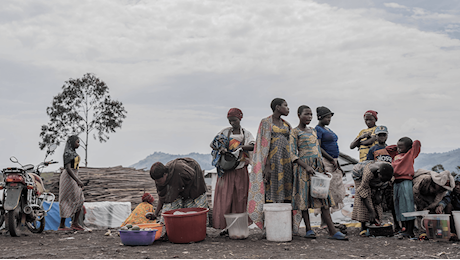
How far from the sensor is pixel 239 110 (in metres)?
5.64

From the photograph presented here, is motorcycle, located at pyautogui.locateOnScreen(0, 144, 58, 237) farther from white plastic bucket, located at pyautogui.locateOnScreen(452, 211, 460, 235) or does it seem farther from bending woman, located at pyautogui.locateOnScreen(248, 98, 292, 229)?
white plastic bucket, located at pyautogui.locateOnScreen(452, 211, 460, 235)

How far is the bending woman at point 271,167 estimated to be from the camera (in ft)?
16.8

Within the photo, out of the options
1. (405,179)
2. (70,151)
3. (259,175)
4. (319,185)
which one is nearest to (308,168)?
(319,185)

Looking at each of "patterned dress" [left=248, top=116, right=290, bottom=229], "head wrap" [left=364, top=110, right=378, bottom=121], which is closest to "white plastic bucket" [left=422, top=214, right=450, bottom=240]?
"head wrap" [left=364, top=110, right=378, bottom=121]

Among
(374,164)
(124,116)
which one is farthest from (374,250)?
(124,116)

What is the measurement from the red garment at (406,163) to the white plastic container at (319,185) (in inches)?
45.4

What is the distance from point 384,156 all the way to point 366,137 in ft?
1.93

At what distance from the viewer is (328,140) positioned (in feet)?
19.2

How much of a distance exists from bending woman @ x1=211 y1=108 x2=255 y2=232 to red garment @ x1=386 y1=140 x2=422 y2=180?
6.95 ft

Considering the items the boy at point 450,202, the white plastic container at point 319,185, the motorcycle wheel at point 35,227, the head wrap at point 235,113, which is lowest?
the motorcycle wheel at point 35,227

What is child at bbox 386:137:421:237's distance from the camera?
16.9 ft

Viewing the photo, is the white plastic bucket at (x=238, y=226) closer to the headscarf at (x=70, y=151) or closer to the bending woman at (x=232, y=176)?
the bending woman at (x=232, y=176)

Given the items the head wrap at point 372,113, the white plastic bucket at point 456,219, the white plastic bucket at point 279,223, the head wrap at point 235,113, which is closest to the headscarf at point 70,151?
the head wrap at point 235,113

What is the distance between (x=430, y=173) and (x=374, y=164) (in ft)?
2.51
